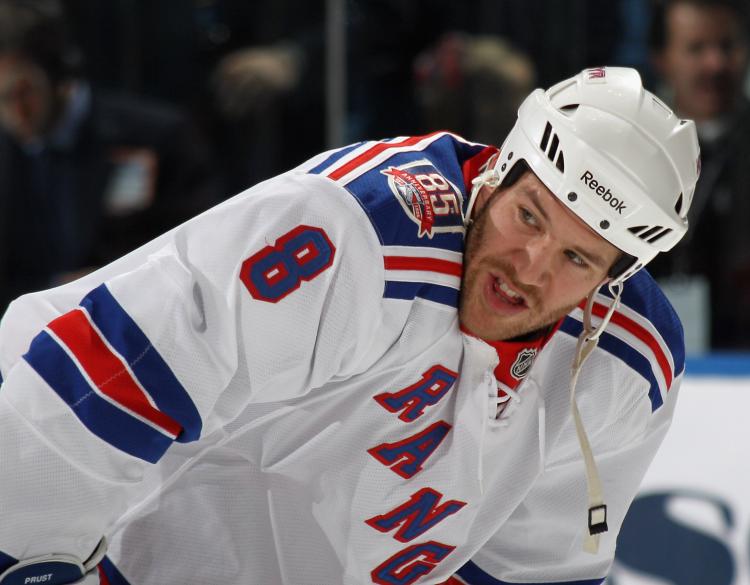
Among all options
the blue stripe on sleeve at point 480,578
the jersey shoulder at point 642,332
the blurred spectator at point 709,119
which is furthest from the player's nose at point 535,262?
the blurred spectator at point 709,119

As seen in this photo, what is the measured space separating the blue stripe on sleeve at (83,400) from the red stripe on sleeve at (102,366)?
0.01 metres

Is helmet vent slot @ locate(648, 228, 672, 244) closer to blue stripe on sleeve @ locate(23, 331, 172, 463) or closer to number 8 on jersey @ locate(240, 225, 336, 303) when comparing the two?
number 8 on jersey @ locate(240, 225, 336, 303)

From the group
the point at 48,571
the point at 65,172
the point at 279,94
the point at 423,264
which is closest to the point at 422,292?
the point at 423,264

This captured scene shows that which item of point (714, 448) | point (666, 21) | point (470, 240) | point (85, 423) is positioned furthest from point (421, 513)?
point (666, 21)

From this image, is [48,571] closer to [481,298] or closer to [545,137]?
[481,298]

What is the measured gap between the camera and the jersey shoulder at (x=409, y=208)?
163 centimetres

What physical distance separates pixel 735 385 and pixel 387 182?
4.51 feet

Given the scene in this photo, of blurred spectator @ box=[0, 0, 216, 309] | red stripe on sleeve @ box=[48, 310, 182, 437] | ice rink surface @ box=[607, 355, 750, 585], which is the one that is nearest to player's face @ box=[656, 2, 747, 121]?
ice rink surface @ box=[607, 355, 750, 585]

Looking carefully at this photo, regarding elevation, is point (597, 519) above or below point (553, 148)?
below

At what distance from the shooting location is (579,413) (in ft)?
6.18

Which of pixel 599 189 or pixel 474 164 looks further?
pixel 474 164

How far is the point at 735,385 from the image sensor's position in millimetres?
2740

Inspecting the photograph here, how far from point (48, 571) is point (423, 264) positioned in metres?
0.62

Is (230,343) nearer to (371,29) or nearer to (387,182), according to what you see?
(387,182)
